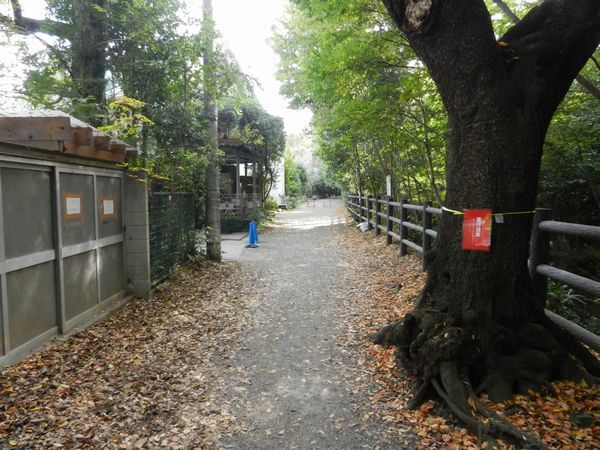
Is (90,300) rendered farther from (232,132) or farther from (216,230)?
(232,132)

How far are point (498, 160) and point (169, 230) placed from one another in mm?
6639

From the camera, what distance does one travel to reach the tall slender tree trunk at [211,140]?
8549 millimetres

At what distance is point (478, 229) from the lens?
11.0 feet

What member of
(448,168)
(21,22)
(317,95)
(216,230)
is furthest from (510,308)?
(21,22)

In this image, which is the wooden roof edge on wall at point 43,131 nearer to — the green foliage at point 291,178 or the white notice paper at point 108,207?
the white notice paper at point 108,207

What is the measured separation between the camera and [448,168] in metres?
3.71

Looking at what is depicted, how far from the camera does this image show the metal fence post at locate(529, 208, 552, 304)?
3.75 meters

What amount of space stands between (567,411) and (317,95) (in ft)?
24.7

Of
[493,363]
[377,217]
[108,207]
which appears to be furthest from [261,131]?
[493,363]

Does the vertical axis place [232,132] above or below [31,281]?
above

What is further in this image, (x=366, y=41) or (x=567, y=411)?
(x=366, y=41)

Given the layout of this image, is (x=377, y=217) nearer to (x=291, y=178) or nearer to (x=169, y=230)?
(x=169, y=230)

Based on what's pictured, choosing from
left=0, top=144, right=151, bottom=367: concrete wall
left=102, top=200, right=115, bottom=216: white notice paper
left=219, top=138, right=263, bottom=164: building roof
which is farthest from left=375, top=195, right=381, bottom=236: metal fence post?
left=102, top=200, right=115, bottom=216: white notice paper

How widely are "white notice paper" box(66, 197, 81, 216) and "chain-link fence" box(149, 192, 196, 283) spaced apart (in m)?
1.94
